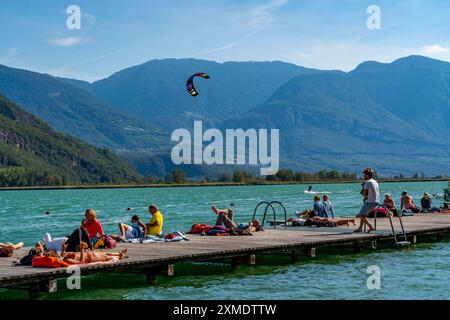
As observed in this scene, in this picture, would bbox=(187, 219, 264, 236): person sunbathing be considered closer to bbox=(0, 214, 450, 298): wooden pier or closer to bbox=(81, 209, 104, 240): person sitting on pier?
bbox=(0, 214, 450, 298): wooden pier

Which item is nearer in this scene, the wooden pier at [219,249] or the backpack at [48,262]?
the wooden pier at [219,249]

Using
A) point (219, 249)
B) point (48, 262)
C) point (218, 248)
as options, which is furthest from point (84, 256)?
point (218, 248)

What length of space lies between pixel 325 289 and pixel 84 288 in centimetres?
693

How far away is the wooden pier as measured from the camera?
18.6 meters

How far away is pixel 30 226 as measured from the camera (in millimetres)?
57969

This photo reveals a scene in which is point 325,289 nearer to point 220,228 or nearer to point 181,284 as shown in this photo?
point 181,284

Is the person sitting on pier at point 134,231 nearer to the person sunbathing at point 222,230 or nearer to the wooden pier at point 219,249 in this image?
the wooden pier at point 219,249

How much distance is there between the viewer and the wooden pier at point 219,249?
18609 mm

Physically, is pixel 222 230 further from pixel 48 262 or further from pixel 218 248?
pixel 48 262

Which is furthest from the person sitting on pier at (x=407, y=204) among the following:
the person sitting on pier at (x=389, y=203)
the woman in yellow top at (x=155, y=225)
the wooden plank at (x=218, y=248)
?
the woman in yellow top at (x=155, y=225)

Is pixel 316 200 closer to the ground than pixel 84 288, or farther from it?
farther from it

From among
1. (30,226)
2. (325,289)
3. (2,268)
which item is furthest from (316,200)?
(30,226)

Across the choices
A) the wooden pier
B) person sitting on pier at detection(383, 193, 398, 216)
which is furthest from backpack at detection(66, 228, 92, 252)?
person sitting on pier at detection(383, 193, 398, 216)

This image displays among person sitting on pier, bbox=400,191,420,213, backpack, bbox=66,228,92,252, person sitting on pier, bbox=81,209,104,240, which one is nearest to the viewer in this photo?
backpack, bbox=66,228,92,252
